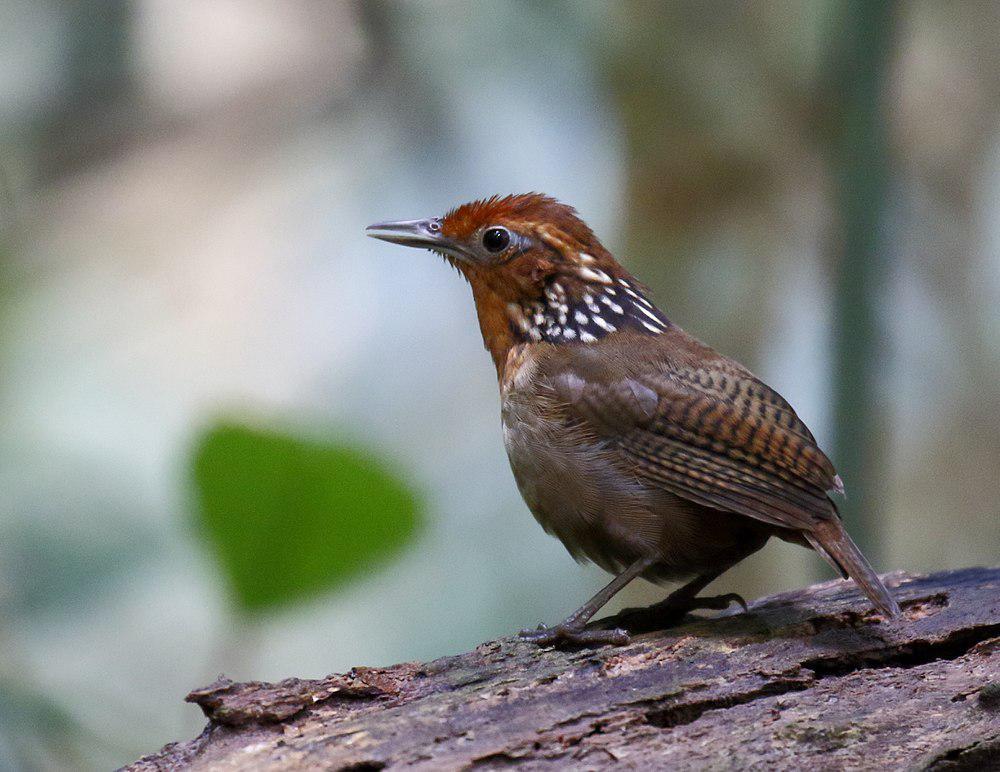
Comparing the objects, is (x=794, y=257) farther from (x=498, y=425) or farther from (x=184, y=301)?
(x=184, y=301)

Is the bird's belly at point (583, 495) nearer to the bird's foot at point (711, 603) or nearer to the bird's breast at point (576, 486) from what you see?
the bird's breast at point (576, 486)

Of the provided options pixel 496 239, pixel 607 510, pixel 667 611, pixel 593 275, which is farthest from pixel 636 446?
pixel 496 239

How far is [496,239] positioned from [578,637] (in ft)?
4.45

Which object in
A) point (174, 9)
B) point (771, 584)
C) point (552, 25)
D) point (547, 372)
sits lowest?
point (771, 584)

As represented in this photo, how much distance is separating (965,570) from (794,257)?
3311 millimetres

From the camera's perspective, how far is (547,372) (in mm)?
3365

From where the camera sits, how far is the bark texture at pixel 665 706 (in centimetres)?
240

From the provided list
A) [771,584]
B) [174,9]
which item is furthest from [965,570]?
[174,9]

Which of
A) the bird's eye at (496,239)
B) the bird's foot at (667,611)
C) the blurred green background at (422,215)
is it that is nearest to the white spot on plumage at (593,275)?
the bird's eye at (496,239)

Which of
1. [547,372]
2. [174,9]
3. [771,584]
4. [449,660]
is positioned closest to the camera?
[449,660]

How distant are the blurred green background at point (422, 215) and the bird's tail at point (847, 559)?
264cm

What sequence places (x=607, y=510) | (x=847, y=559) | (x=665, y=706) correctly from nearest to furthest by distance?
(x=665, y=706), (x=847, y=559), (x=607, y=510)

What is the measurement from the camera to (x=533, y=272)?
11.9 ft

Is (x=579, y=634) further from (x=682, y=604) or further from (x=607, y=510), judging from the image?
(x=682, y=604)
